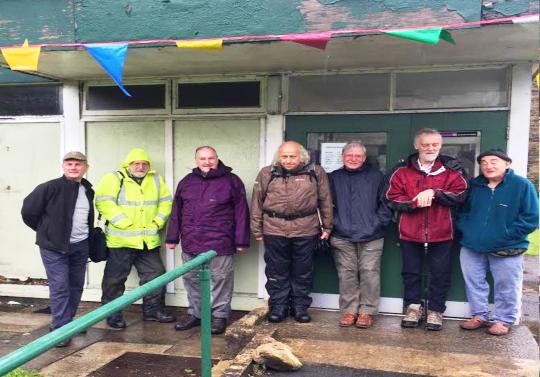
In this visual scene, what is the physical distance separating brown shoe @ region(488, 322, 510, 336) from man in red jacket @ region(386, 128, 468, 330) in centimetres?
42

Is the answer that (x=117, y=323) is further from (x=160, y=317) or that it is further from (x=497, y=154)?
(x=497, y=154)

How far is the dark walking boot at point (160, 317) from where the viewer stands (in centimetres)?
498

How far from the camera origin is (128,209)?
4.83 meters

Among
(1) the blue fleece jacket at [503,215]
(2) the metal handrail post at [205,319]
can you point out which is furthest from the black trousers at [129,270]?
(1) the blue fleece jacket at [503,215]

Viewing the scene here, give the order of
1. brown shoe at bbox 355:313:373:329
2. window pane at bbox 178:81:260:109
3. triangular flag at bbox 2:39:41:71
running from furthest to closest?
window pane at bbox 178:81:260:109 → brown shoe at bbox 355:313:373:329 → triangular flag at bbox 2:39:41:71

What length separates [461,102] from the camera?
459cm

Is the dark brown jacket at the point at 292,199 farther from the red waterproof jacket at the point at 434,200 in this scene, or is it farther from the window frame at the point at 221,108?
the window frame at the point at 221,108

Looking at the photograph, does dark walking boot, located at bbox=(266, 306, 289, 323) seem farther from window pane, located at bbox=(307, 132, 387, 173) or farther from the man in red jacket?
window pane, located at bbox=(307, 132, 387, 173)

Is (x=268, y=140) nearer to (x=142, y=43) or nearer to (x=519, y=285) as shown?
(x=142, y=43)

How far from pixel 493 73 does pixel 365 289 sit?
7.73 feet

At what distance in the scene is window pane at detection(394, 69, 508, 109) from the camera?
4.54 meters

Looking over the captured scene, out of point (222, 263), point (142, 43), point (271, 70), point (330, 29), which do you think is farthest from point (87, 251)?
point (330, 29)

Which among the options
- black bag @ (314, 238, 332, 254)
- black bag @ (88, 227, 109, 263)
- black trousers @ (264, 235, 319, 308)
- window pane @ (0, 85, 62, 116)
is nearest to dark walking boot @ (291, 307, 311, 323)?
black trousers @ (264, 235, 319, 308)

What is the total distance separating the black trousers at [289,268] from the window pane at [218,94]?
1537 millimetres
